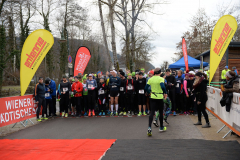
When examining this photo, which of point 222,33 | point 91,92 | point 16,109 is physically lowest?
point 16,109

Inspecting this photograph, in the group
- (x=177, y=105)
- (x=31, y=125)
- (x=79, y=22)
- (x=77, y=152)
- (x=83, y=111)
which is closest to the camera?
(x=77, y=152)

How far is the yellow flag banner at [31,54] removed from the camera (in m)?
9.62

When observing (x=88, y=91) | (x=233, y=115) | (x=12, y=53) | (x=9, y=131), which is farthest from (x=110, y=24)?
(x=233, y=115)

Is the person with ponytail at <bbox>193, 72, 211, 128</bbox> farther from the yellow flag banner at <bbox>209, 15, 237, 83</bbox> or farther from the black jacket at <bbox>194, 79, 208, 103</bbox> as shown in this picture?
the yellow flag banner at <bbox>209, 15, 237, 83</bbox>

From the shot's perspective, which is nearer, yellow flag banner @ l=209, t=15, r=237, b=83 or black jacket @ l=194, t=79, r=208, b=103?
black jacket @ l=194, t=79, r=208, b=103

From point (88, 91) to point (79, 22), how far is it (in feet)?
91.2

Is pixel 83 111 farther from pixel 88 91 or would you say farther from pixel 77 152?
pixel 77 152

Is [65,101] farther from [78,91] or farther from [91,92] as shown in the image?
[91,92]

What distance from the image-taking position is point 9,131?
877 cm

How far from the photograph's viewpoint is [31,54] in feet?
32.2

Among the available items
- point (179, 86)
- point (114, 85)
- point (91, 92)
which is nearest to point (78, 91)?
point (91, 92)

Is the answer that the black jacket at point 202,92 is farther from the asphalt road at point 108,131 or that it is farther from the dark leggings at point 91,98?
the dark leggings at point 91,98

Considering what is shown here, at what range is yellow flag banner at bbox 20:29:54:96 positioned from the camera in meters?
9.62

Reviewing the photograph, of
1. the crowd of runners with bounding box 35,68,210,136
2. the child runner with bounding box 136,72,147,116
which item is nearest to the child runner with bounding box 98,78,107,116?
the crowd of runners with bounding box 35,68,210,136
